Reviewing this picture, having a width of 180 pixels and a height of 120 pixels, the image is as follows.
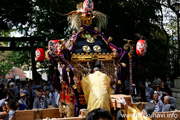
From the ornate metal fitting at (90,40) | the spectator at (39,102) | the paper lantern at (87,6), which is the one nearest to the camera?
the ornate metal fitting at (90,40)

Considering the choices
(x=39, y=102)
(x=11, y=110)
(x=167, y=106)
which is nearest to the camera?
(x=11, y=110)

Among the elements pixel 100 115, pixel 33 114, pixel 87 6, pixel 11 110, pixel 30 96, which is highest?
pixel 87 6

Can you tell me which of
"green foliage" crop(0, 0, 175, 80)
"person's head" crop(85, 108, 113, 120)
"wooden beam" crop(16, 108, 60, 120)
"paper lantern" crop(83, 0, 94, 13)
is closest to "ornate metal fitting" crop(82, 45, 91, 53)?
"paper lantern" crop(83, 0, 94, 13)

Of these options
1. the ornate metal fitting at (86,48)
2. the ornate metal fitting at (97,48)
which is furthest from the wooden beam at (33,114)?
the ornate metal fitting at (97,48)

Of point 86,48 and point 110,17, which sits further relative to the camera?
point 110,17

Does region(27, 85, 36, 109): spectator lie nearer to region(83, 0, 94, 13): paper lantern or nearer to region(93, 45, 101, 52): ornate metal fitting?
region(93, 45, 101, 52): ornate metal fitting

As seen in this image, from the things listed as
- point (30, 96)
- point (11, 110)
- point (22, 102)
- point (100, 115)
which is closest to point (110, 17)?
point (30, 96)

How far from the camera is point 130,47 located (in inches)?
273

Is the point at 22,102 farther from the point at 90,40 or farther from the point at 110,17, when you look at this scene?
the point at 110,17

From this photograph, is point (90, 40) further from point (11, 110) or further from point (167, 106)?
point (11, 110)

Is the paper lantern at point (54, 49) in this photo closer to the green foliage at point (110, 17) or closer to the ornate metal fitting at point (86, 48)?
the ornate metal fitting at point (86, 48)

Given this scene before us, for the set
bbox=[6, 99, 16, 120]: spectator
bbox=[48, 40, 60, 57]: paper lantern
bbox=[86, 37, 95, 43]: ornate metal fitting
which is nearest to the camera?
bbox=[6, 99, 16, 120]: spectator

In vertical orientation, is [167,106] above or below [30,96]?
above

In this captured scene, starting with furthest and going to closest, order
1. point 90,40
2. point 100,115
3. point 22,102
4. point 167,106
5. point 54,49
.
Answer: point 22,102, point 90,40, point 167,106, point 54,49, point 100,115
